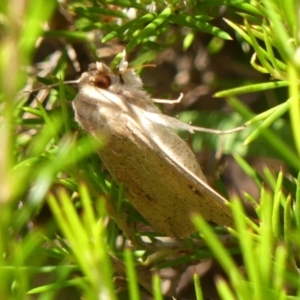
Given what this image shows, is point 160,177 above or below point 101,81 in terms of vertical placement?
below

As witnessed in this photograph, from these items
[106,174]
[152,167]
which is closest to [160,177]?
[152,167]

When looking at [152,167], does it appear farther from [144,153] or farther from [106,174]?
[106,174]

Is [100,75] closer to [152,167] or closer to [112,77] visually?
[112,77]

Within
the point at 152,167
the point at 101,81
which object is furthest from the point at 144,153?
the point at 101,81

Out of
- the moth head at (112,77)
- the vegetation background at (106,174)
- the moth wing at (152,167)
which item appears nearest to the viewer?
the vegetation background at (106,174)

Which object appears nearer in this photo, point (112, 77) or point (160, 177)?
point (160, 177)

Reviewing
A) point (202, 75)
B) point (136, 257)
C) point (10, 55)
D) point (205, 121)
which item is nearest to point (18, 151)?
point (136, 257)
